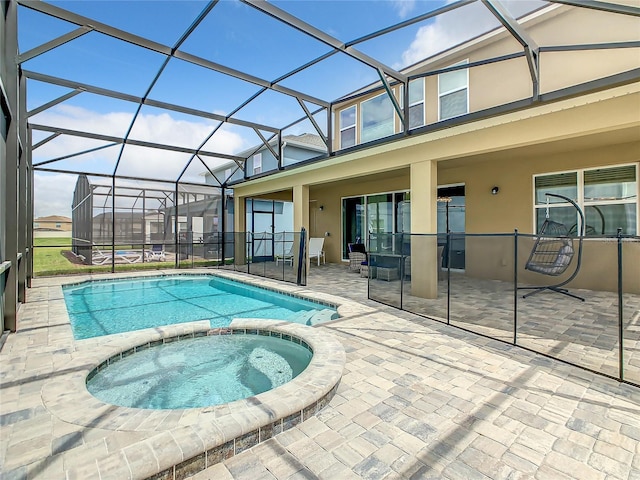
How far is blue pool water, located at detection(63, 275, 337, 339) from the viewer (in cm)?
576

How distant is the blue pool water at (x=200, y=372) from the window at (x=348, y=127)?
25.5 feet

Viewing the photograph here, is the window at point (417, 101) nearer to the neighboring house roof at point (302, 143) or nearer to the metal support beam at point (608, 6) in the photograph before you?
the metal support beam at point (608, 6)

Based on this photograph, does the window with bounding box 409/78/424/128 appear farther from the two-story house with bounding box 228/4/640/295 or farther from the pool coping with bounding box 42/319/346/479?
the pool coping with bounding box 42/319/346/479

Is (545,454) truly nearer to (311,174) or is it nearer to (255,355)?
(255,355)

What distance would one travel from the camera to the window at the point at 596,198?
6531 millimetres

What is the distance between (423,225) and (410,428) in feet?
15.0

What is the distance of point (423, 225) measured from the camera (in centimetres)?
632

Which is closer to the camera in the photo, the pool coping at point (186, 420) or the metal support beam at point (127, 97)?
the pool coping at point (186, 420)

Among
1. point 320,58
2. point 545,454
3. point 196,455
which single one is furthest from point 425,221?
point 196,455

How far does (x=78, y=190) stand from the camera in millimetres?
12172

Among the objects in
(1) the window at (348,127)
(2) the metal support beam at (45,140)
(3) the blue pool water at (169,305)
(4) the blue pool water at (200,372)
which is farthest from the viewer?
(1) the window at (348,127)

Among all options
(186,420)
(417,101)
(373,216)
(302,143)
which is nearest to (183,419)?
(186,420)

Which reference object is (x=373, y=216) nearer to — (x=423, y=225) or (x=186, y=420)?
(x=423, y=225)

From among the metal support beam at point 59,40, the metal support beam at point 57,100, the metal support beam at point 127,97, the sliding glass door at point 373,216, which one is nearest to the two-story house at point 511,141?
the sliding glass door at point 373,216
